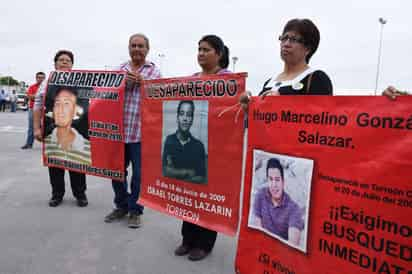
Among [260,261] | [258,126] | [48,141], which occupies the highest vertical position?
[258,126]

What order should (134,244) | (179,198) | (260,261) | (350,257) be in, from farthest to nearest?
(134,244) → (179,198) → (260,261) → (350,257)

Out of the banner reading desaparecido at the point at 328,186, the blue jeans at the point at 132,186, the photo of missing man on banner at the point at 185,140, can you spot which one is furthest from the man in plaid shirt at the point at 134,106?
the banner reading desaparecido at the point at 328,186

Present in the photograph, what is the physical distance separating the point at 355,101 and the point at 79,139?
3091 millimetres

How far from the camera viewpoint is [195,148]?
2.88 metres

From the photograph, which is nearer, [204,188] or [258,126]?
[258,126]

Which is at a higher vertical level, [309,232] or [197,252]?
[309,232]

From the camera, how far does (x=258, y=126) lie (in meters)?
2.37

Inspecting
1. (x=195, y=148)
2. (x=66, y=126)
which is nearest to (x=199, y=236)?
(x=195, y=148)

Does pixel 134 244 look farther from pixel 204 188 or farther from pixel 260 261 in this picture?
pixel 260 261

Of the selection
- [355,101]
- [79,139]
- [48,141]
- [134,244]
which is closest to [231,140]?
[355,101]

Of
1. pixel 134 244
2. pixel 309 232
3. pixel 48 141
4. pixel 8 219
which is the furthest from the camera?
pixel 48 141

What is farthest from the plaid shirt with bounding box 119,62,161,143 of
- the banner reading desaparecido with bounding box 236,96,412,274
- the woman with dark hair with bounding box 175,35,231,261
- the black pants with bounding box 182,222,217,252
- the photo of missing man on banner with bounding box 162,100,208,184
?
the banner reading desaparecido with bounding box 236,96,412,274

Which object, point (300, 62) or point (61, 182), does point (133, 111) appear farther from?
point (300, 62)

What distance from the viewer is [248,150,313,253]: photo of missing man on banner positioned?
205 centimetres
